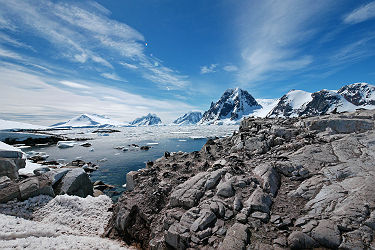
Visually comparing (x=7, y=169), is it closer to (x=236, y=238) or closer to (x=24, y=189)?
(x=24, y=189)

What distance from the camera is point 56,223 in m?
8.13

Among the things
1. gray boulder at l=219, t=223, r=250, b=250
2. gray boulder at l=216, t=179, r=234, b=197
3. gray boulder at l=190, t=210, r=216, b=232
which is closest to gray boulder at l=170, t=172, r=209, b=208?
gray boulder at l=216, t=179, r=234, b=197

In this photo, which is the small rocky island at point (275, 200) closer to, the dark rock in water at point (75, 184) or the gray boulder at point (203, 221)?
the gray boulder at point (203, 221)

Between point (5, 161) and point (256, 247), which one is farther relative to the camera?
point (5, 161)

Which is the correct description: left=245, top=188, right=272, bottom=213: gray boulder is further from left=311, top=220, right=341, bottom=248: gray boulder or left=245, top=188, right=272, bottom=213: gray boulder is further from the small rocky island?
left=311, top=220, right=341, bottom=248: gray boulder

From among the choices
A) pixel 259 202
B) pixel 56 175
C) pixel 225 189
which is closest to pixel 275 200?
pixel 259 202

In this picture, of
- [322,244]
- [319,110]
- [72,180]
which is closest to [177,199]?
[322,244]

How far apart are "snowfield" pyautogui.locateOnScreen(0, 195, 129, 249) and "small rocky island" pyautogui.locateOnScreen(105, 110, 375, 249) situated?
1257 mm

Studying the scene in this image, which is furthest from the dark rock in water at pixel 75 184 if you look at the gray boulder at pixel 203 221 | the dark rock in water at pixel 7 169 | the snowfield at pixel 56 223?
the gray boulder at pixel 203 221

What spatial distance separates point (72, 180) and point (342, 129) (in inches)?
717

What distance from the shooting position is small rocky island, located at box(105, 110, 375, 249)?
Answer: 4.54 metres

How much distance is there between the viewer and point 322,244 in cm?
423

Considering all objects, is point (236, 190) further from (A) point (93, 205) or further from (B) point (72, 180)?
(B) point (72, 180)

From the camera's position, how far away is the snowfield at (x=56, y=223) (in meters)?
5.92
